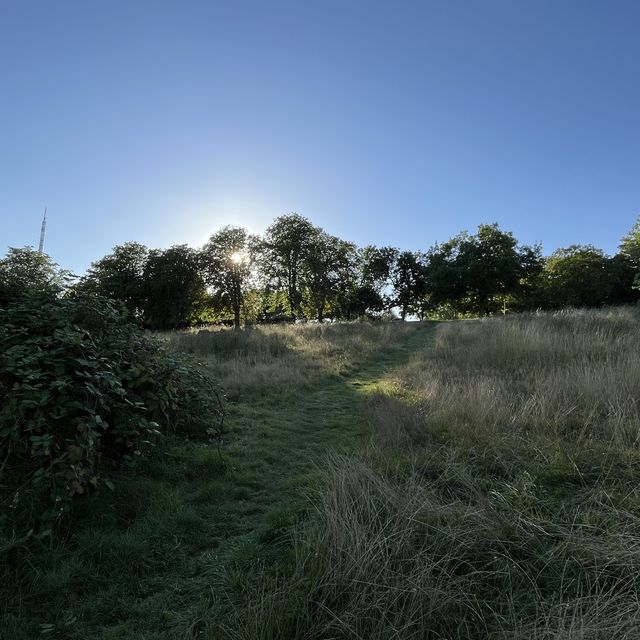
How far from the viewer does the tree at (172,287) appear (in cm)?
4153

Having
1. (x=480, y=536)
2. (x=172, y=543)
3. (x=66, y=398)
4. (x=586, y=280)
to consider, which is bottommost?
(x=172, y=543)

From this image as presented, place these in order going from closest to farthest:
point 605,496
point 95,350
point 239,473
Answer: point 605,496, point 95,350, point 239,473

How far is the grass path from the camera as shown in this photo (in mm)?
2463

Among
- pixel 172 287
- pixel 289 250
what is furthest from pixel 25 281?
pixel 172 287

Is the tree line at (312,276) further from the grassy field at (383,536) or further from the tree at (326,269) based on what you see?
the grassy field at (383,536)

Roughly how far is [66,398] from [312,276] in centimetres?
3811

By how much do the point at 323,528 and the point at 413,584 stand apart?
791 millimetres

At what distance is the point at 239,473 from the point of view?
184 inches

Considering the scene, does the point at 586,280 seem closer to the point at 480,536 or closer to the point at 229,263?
the point at 229,263

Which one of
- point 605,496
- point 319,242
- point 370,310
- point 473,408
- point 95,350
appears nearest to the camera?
point 605,496

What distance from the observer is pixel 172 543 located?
3285 millimetres

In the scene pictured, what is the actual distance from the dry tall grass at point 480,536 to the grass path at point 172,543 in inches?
19.7

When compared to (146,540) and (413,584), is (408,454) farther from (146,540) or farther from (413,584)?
(146,540)

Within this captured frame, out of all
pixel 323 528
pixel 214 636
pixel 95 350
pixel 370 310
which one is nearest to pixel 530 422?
pixel 323 528
